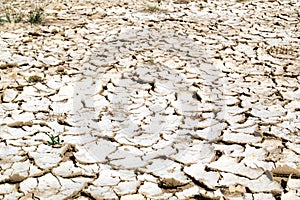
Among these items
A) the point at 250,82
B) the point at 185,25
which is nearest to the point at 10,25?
the point at 185,25

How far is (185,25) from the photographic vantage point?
157 inches

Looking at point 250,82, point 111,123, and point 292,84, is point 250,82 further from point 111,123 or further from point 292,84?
point 111,123

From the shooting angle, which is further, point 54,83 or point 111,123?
point 54,83

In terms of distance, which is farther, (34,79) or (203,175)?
(34,79)

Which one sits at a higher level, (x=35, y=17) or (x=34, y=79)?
(x=35, y=17)

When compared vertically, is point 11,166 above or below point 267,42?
below

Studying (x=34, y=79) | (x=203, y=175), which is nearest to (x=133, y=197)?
(x=203, y=175)

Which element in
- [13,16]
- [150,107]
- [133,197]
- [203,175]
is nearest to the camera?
[133,197]

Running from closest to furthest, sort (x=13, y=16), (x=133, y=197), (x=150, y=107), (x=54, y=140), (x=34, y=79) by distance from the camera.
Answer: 1. (x=133, y=197)
2. (x=54, y=140)
3. (x=150, y=107)
4. (x=34, y=79)
5. (x=13, y=16)

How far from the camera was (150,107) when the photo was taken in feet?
8.35

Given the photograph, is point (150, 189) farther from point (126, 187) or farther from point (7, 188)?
point (7, 188)

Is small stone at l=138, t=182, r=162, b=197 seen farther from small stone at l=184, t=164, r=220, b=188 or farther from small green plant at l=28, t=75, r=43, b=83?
small green plant at l=28, t=75, r=43, b=83

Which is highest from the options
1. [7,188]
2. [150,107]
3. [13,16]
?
[13,16]

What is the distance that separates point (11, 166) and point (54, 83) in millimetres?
991
